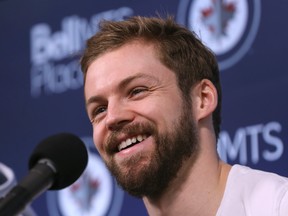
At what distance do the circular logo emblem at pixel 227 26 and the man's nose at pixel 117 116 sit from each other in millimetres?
623

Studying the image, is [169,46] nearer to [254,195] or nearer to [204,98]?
[204,98]

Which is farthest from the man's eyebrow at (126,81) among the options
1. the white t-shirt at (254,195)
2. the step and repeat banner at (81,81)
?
the step and repeat banner at (81,81)

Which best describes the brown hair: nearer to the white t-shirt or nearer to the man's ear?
the man's ear

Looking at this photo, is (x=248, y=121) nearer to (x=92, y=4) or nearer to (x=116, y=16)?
(x=116, y=16)

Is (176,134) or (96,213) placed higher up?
(176,134)

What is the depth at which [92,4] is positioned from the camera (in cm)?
214

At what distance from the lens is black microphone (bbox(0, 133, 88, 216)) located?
2.57 feet

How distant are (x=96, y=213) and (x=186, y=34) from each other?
0.77 meters

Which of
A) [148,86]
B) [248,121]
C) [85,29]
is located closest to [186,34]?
[148,86]

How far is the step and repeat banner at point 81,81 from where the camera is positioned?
172 centimetres

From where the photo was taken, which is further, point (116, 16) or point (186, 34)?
point (116, 16)

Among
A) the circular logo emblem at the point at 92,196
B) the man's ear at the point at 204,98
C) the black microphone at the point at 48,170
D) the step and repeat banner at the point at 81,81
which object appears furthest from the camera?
the circular logo emblem at the point at 92,196

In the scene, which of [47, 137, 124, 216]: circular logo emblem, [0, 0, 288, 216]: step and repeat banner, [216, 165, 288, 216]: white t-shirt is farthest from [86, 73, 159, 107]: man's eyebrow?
[47, 137, 124, 216]: circular logo emblem

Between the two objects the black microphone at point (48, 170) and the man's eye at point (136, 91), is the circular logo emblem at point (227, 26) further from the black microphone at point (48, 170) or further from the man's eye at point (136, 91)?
the black microphone at point (48, 170)
